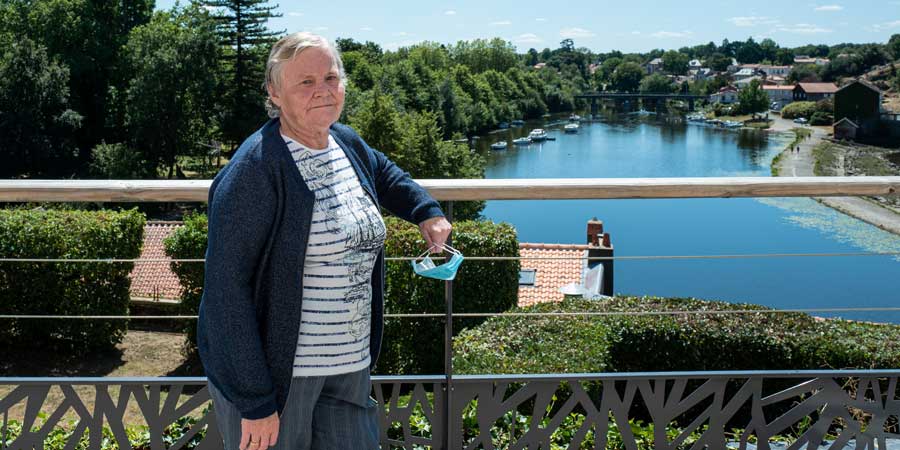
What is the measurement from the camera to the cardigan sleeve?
157cm

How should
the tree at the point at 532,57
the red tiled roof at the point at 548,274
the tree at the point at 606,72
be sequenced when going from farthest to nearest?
the tree at the point at 532,57 < the tree at the point at 606,72 < the red tiled roof at the point at 548,274

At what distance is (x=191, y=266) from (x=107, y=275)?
173cm

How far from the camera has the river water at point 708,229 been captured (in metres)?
43.6

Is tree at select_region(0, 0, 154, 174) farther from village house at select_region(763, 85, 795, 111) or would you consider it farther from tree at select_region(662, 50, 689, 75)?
tree at select_region(662, 50, 689, 75)

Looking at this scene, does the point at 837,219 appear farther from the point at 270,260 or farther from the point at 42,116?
the point at 270,260

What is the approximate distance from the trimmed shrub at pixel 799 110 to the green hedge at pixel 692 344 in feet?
349

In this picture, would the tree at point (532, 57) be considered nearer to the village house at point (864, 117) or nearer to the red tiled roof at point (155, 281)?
the village house at point (864, 117)

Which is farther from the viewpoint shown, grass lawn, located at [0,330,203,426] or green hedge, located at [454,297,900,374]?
grass lawn, located at [0,330,203,426]

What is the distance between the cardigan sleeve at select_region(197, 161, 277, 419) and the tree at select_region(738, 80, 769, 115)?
363 ft

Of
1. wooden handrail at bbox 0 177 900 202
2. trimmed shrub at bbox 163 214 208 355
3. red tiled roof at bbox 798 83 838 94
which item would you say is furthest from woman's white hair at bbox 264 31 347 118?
red tiled roof at bbox 798 83 838 94

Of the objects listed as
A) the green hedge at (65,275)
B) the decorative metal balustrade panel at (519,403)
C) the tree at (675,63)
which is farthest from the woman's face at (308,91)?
the tree at (675,63)

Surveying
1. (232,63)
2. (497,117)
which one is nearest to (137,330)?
(232,63)

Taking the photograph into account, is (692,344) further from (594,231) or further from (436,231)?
(594,231)

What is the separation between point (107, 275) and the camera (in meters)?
15.0
